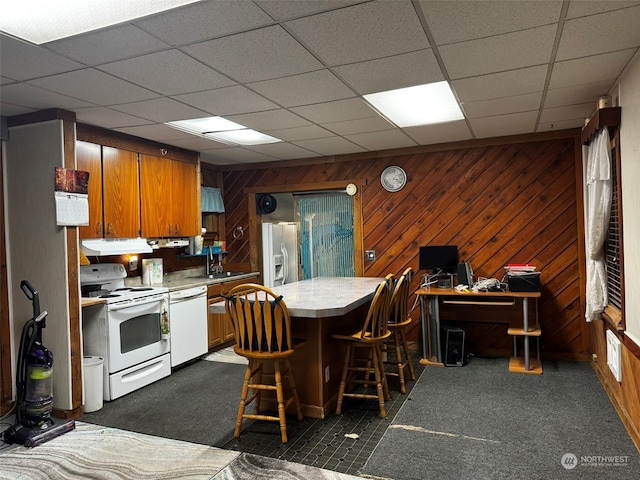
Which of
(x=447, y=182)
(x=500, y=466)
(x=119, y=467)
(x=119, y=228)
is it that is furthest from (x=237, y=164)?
(x=500, y=466)

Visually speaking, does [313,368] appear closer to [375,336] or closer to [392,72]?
[375,336]

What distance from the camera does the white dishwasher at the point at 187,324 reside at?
14.9 feet

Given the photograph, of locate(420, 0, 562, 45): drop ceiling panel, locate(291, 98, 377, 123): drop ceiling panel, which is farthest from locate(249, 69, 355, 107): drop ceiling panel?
locate(420, 0, 562, 45): drop ceiling panel

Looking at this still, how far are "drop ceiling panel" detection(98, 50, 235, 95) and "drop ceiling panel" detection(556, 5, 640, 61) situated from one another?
1939 millimetres

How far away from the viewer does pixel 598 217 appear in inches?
131

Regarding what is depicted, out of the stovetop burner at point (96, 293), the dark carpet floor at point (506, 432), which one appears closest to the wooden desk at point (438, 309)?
the dark carpet floor at point (506, 432)

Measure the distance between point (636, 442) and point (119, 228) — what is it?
4.37 meters

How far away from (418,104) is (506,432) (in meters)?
2.49

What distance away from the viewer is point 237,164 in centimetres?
622

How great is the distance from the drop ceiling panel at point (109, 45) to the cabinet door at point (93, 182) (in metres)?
1.63

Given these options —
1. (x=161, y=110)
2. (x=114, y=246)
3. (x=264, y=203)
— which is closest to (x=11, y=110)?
(x=161, y=110)

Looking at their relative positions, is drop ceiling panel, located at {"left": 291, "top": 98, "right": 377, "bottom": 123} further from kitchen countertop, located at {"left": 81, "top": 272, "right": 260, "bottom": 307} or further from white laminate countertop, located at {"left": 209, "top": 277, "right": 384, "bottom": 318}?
kitchen countertop, located at {"left": 81, "top": 272, "right": 260, "bottom": 307}

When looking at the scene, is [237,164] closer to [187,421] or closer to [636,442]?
[187,421]

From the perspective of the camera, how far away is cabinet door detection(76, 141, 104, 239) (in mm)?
3879
